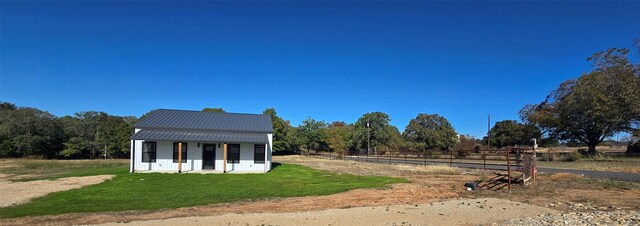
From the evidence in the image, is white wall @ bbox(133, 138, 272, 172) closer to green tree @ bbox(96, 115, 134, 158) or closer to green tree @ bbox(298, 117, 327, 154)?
green tree @ bbox(96, 115, 134, 158)

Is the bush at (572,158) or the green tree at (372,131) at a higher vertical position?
the green tree at (372,131)

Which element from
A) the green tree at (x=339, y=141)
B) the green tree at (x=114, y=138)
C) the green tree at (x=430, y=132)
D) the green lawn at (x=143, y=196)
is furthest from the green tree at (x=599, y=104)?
the green tree at (x=114, y=138)

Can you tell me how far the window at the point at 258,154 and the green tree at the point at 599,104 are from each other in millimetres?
33331

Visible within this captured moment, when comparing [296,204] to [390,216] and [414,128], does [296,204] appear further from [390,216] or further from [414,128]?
[414,128]

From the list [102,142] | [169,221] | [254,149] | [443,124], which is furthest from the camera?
[443,124]

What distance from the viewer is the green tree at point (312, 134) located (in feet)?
271

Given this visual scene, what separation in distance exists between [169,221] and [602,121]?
48.4 m

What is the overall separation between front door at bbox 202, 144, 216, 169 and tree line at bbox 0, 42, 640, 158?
20.5 metres

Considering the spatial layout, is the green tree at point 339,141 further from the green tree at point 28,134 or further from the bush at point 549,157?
the green tree at point 28,134

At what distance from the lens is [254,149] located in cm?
2745

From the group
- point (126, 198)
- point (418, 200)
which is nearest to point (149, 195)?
point (126, 198)

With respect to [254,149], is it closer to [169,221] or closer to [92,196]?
[92,196]

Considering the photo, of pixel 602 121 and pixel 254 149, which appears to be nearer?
pixel 254 149

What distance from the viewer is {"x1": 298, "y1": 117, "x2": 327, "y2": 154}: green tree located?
271 feet
